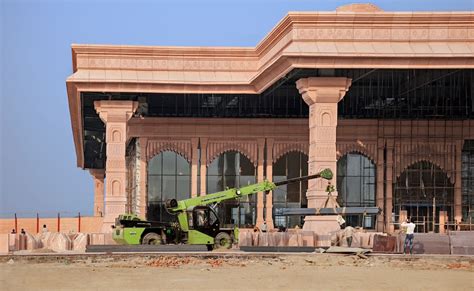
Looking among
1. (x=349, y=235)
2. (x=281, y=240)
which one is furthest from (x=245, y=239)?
(x=349, y=235)

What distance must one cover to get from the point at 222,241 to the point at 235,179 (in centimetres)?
1391

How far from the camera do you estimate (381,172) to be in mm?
48719

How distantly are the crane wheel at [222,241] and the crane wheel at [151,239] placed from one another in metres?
2.42

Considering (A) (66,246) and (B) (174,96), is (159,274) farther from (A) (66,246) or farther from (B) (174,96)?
(B) (174,96)

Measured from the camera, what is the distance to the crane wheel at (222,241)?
35.5m

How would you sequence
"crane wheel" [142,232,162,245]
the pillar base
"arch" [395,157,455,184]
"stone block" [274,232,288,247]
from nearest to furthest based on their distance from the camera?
"crane wheel" [142,232,162,245] → "stone block" [274,232,288,247] → the pillar base → "arch" [395,157,455,184]

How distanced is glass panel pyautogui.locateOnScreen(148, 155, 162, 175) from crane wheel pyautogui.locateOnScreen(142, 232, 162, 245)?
14167 millimetres

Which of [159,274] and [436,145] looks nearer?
[159,274]

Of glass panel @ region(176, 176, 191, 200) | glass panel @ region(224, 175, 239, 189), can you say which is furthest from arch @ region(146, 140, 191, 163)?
glass panel @ region(224, 175, 239, 189)

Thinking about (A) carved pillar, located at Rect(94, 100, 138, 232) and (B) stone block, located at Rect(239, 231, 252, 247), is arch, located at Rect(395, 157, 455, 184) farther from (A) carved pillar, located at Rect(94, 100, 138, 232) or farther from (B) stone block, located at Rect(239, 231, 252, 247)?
(A) carved pillar, located at Rect(94, 100, 138, 232)

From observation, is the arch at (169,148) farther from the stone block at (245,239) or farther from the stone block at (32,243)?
the stone block at (245,239)

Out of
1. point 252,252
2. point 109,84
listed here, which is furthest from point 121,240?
point 109,84

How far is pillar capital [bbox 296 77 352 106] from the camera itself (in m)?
37.4

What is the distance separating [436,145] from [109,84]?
19.5 meters
